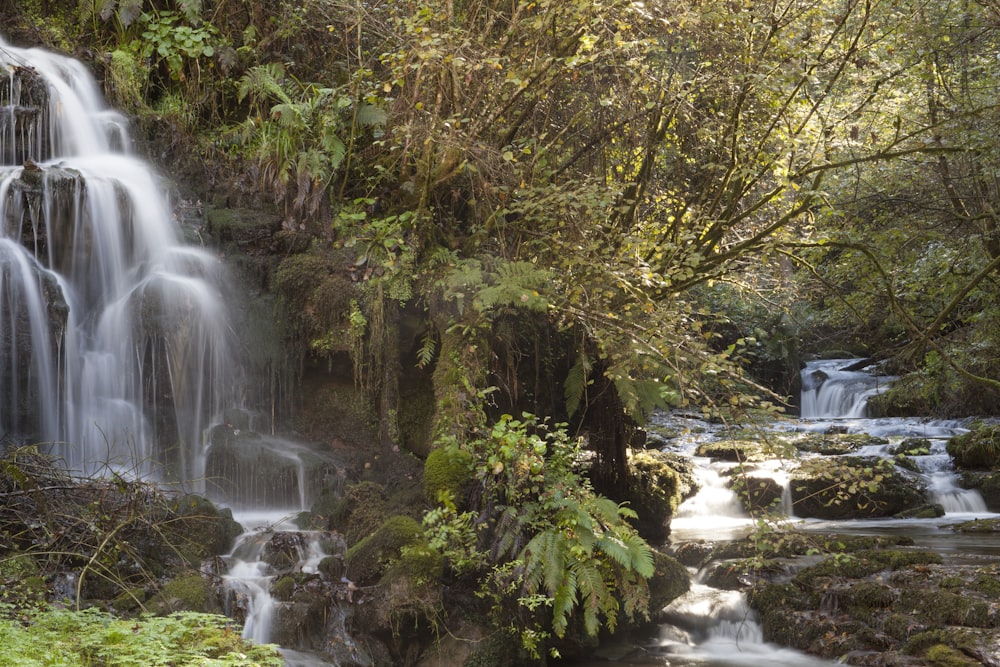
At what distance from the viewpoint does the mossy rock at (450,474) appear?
7.32 m

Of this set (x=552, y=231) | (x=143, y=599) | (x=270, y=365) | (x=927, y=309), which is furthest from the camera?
(x=927, y=309)

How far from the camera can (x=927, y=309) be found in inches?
435

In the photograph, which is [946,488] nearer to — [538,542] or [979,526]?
[979,526]

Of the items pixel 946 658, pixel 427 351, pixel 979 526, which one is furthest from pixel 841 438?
pixel 427 351

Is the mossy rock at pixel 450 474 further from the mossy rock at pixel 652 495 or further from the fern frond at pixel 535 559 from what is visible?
the mossy rock at pixel 652 495

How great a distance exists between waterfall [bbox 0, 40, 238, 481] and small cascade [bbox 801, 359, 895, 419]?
559 inches

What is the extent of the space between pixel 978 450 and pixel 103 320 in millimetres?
12695

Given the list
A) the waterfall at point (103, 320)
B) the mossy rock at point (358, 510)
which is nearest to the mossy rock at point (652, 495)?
the mossy rock at point (358, 510)

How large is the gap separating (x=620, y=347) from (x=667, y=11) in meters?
3.23

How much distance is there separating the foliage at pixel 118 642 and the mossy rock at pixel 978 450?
472 inches

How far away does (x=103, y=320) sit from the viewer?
29.6 feet

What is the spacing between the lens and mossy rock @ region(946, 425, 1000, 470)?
42.3 feet

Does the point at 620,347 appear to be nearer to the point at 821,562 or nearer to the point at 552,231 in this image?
the point at 552,231

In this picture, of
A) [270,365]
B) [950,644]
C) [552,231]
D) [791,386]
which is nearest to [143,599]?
[270,365]
